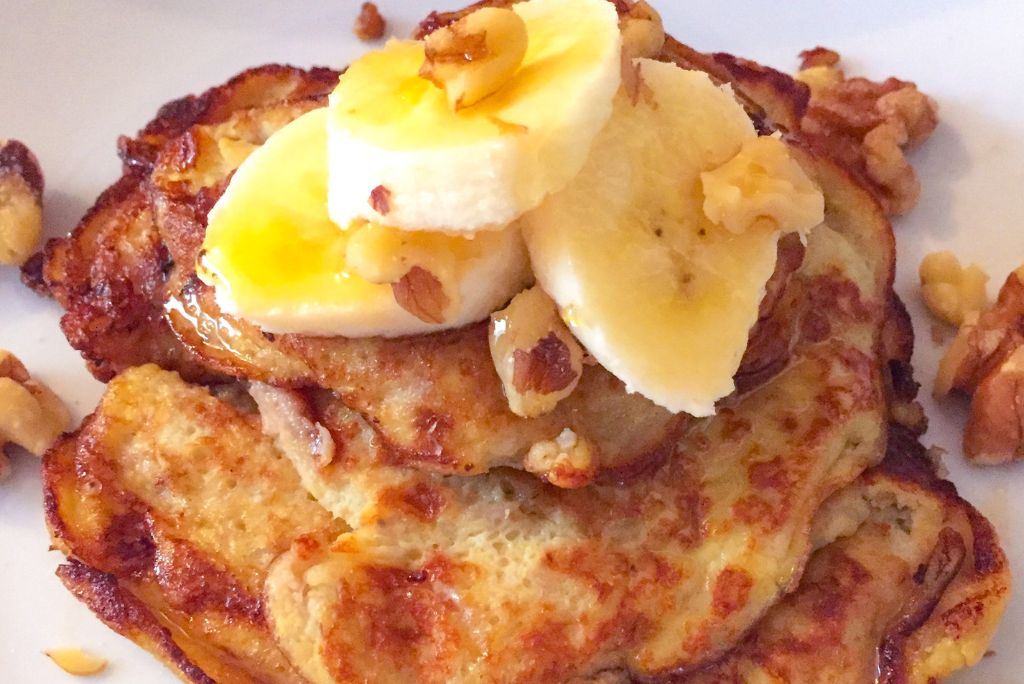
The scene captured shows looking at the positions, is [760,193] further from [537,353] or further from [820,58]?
[820,58]

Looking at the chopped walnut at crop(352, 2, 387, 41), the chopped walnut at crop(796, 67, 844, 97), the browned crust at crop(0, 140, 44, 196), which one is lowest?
the chopped walnut at crop(796, 67, 844, 97)

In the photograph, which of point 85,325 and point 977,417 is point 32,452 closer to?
point 85,325

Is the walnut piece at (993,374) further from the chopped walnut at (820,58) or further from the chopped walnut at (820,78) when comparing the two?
the chopped walnut at (820,58)

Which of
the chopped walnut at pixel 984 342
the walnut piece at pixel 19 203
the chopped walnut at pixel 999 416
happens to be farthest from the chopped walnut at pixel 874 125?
the walnut piece at pixel 19 203

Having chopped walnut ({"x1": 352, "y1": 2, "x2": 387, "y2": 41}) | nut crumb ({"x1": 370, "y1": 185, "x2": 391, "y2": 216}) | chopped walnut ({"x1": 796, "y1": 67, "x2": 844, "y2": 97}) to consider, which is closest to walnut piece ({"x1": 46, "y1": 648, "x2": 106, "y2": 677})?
nut crumb ({"x1": 370, "y1": 185, "x2": 391, "y2": 216})

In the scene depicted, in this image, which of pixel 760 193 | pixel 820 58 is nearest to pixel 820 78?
pixel 820 58

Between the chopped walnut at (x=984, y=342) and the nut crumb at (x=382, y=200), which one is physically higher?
the nut crumb at (x=382, y=200)

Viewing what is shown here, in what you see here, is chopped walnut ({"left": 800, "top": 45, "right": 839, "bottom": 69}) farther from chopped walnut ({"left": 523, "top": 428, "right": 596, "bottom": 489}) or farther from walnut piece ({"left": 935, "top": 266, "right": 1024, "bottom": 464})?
chopped walnut ({"left": 523, "top": 428, "right": 596, "bottom": 489})
